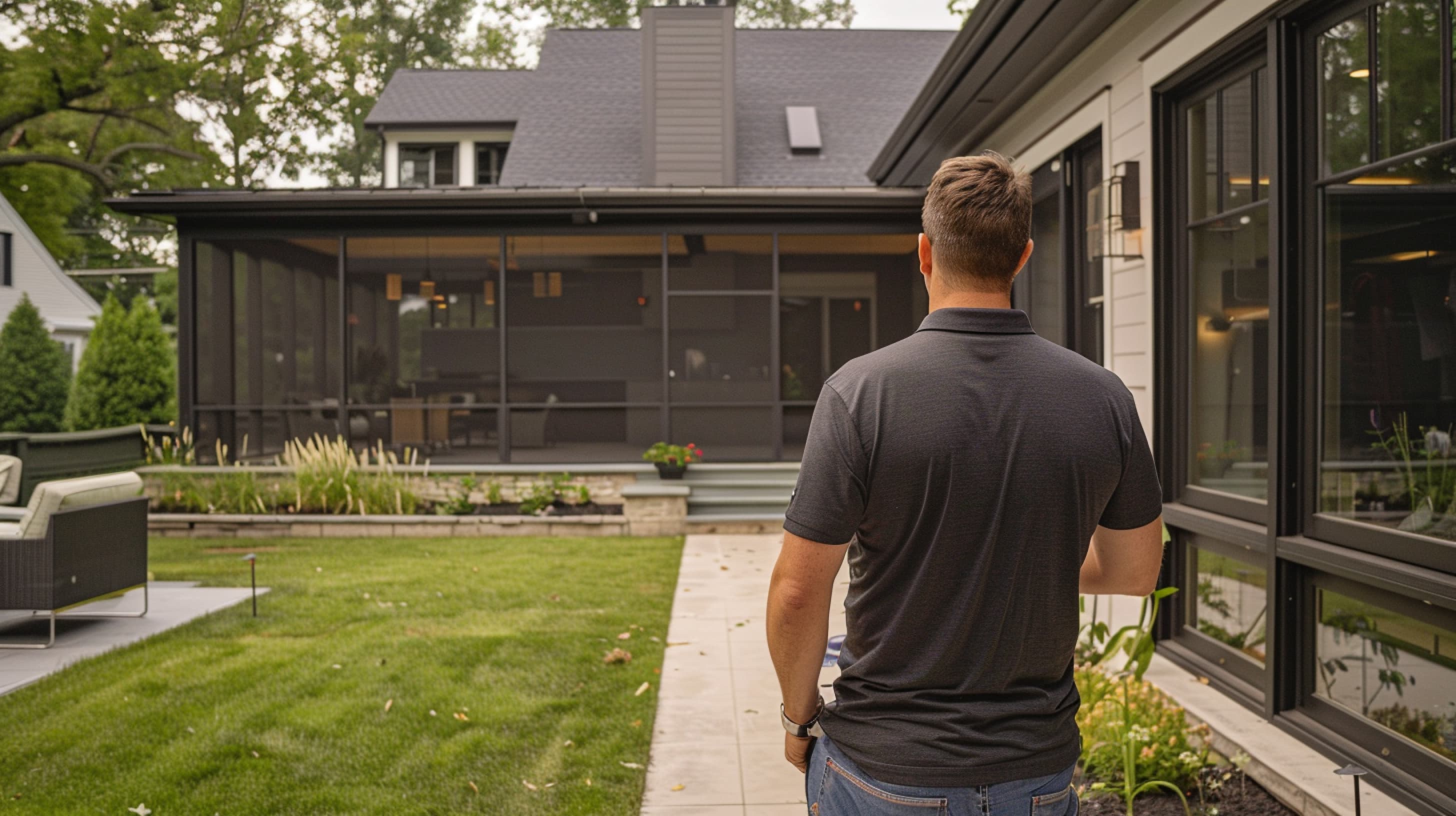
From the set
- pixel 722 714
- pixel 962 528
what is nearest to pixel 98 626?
pixel 722 714

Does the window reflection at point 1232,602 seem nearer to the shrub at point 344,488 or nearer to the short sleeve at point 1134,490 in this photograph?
the short sleeve at point 1134,490

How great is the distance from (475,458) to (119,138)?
12.9 m

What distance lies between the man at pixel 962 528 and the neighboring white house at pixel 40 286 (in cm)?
2149

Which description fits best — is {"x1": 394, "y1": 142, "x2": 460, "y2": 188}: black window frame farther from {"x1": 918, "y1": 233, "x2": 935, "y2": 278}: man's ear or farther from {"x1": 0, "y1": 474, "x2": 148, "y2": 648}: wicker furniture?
{"x1": 918, "y1": 233, "x2": 935, "y2": 278}: man's ear

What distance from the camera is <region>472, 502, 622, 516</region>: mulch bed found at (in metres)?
9.08

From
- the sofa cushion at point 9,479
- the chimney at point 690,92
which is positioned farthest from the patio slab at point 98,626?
the chimney at point 690,92

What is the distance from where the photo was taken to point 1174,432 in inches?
166

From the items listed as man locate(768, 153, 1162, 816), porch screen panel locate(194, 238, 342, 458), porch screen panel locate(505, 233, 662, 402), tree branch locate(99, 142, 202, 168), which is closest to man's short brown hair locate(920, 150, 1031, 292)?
man locate(768, 153, 1162, 816)

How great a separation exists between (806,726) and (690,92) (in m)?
13.8

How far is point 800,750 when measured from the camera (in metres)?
1.45

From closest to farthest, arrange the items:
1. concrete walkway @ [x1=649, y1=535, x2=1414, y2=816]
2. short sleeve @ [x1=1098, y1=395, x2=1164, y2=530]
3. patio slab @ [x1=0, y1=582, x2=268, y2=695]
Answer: short sleeve @ [x1=1098, y1=395, x2=1164, y2=530], concrete walkway @ [x1=649, y1=535, x2=1414, y2=816], patio slab @ [x1=0, y1=582, x2=268, y2=695]

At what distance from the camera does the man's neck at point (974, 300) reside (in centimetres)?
133

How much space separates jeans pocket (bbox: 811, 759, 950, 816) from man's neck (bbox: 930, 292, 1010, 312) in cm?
66

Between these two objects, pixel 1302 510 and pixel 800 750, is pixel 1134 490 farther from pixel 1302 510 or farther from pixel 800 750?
pixel 1302 510
